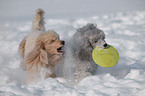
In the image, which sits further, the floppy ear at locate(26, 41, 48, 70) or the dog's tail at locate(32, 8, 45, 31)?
the dog's tail at locate(32, 8, 45, 31)

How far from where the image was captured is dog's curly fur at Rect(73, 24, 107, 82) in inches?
111

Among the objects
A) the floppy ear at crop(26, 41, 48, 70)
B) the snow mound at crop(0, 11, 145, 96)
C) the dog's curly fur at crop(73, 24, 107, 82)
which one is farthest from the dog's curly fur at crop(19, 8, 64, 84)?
the dog's curly fur at crop(73, 24, 107, 82)

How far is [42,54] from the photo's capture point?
2.73 m

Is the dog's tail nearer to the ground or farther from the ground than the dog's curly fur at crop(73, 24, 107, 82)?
farther from the ground

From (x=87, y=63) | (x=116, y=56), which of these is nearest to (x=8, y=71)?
(x=87, y=63)

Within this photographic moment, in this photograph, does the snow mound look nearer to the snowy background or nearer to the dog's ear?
the snowy background

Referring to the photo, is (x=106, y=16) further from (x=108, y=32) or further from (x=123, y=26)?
(x=108, y=32)

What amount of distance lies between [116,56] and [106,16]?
5.91m

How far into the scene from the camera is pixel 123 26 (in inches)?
268

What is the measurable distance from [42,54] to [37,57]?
4.4 inches

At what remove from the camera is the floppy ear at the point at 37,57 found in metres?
2.71

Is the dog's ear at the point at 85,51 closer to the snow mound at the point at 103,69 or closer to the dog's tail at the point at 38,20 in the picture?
the snow mound at the point at 103,69

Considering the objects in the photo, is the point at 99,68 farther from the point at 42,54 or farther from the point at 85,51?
the point at 42,54

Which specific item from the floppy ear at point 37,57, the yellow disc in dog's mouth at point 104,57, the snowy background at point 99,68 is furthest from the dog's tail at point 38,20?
the yellow disc in dog's mouth at point 104,57
